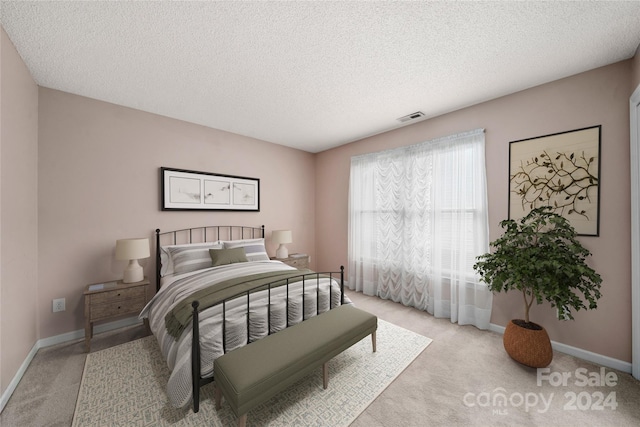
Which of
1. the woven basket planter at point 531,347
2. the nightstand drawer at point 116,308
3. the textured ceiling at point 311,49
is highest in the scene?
the textured ceiling at point 311,49

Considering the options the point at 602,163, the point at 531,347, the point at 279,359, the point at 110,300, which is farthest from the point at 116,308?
the point at 602,163

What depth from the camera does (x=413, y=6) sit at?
1562mm

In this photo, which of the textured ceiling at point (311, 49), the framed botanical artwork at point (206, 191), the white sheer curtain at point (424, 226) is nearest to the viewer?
the textured ceiling at point (311, 49)

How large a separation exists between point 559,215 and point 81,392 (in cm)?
444

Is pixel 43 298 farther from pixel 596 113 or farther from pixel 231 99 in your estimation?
pixel 596 113

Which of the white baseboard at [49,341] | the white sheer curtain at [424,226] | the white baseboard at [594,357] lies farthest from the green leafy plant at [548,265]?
the white baseboard at [49,341]

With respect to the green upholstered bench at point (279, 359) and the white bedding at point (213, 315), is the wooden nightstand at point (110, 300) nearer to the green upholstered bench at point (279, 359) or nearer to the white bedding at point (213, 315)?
the white bedding at point (213, 315)

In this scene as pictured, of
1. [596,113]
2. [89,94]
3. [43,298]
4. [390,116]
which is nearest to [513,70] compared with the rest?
[596,113]

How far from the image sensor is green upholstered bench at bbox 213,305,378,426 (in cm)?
142

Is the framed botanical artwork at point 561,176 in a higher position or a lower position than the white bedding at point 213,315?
higher

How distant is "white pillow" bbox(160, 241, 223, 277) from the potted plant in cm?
328

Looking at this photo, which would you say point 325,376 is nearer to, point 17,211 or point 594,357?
point 594,357

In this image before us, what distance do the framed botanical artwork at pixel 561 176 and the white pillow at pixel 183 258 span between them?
12.4 ft

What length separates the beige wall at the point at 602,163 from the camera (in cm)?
211
